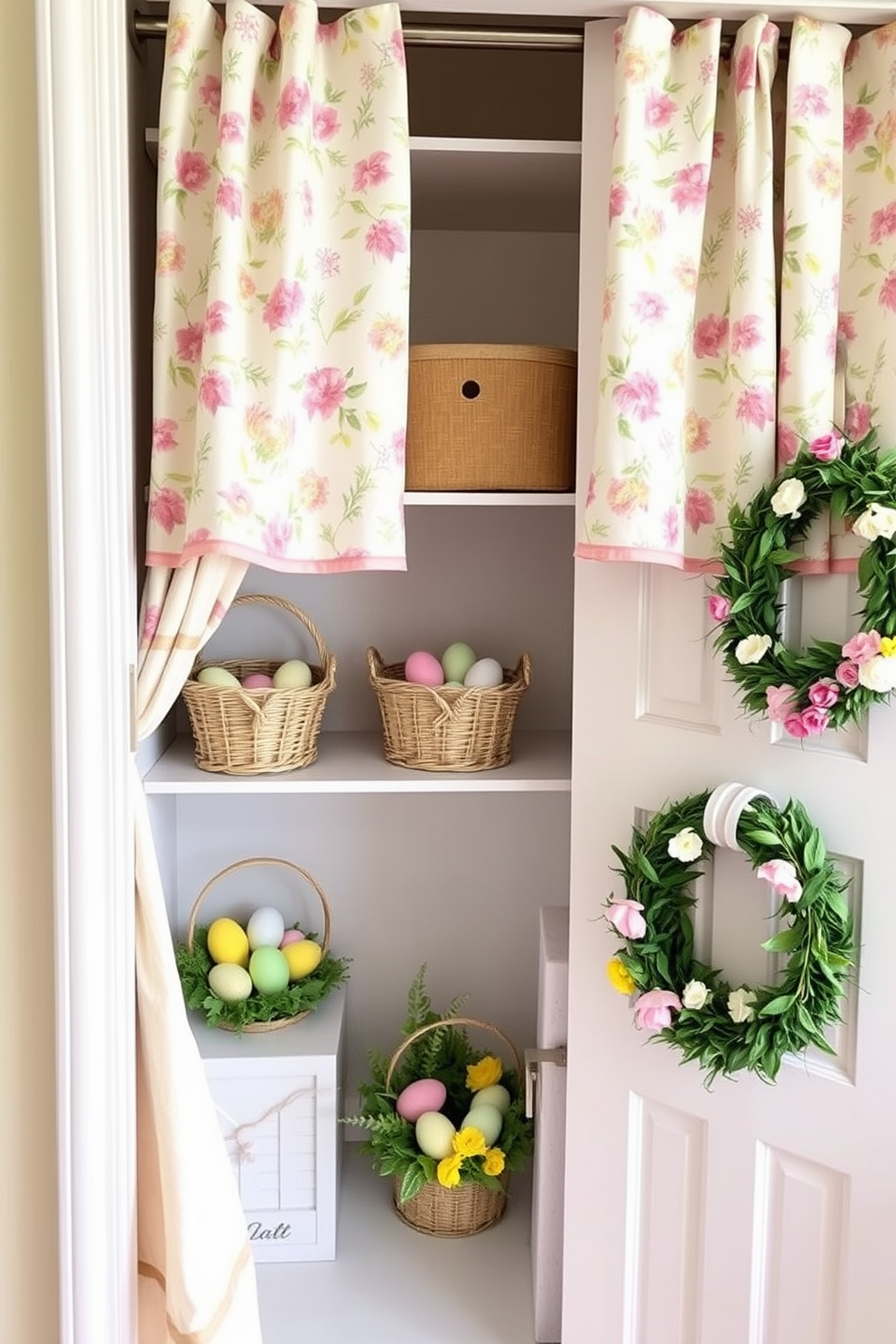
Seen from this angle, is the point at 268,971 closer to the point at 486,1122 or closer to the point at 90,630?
the point at 486,1122

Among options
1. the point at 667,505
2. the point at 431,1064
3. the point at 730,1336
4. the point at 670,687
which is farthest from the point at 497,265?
the point at 730,1336

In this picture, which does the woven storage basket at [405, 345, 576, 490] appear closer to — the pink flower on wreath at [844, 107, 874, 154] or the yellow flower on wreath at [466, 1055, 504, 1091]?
the pink flower on wreath at [844, 107, 874, 154]

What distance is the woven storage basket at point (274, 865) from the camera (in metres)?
1.94

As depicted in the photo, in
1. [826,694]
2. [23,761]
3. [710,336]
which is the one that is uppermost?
[710,336]

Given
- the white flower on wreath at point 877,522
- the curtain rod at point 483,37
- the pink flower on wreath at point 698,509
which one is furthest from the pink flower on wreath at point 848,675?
the curtain rod at point 483,37

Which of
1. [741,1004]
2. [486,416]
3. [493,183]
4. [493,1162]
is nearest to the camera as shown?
[741,1004]

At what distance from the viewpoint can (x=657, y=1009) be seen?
148 cm

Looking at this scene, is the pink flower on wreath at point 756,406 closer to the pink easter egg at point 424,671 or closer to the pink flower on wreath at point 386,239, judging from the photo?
the pink flower on wreath at point 386,239

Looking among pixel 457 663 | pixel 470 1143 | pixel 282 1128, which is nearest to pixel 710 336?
pixel 457 663

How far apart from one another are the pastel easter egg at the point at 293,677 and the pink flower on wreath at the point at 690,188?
93 centimetres

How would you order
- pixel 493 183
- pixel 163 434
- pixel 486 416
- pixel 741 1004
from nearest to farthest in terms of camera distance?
pixel 741 1004, pixel 163 434, pixel 486 416, pixel 493 183

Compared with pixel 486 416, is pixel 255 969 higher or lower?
lower

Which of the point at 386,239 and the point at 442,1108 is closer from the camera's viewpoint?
the point at 386,239

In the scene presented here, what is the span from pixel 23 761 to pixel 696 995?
943 mm
